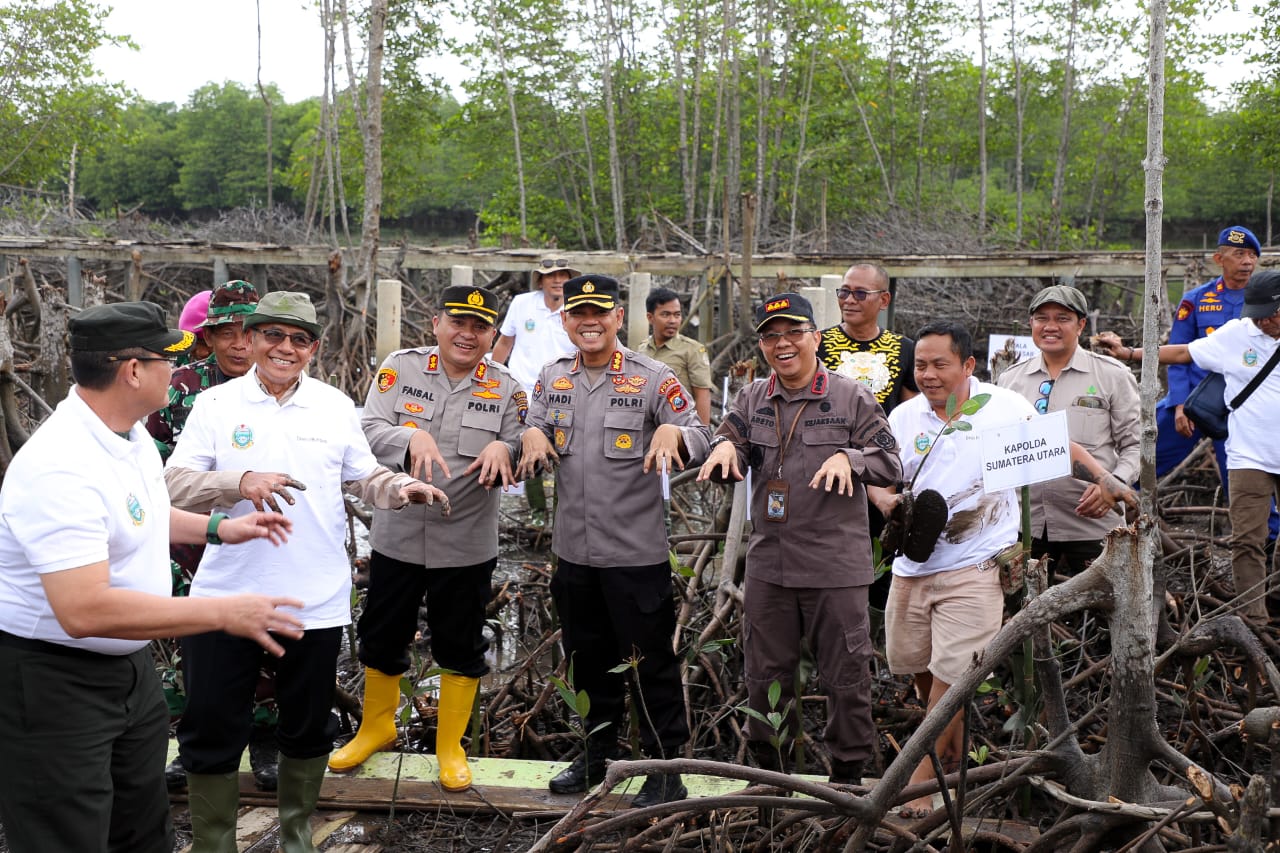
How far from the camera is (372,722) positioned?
4203 millimetres

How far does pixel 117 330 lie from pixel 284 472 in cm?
88

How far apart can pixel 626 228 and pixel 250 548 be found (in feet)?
72.8

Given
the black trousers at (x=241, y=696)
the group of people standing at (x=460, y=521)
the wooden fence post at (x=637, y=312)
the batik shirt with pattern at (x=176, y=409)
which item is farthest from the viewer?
the wooden fence post at (x=637, y=312)

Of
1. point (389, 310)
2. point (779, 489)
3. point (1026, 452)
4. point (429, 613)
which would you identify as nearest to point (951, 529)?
point (1026, 452)

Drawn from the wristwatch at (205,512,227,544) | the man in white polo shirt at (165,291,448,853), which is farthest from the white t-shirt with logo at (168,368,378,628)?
the wristwatch at (205,512,227,544)

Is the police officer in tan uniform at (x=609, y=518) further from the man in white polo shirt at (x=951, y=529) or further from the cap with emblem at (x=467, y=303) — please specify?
the man in white polo shirt at (x=951, y=529)

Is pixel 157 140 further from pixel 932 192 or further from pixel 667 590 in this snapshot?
pixel 667 590

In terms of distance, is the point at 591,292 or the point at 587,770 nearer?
the point at 587,770

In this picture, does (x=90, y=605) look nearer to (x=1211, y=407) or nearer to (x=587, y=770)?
(x=587, y=770)

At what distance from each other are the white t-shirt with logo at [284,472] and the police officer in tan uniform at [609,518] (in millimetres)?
735

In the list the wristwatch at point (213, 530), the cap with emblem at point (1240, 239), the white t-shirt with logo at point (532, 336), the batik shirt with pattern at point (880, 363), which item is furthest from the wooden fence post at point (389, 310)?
the wristwatch at point (213, 530)

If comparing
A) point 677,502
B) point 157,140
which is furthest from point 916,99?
point 157,140

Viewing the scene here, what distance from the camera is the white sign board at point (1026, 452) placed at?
3324 millimetres

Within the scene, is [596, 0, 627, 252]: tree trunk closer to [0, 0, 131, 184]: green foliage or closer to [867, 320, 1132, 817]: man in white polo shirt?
[0, 0, 131, 184]: green foliage
